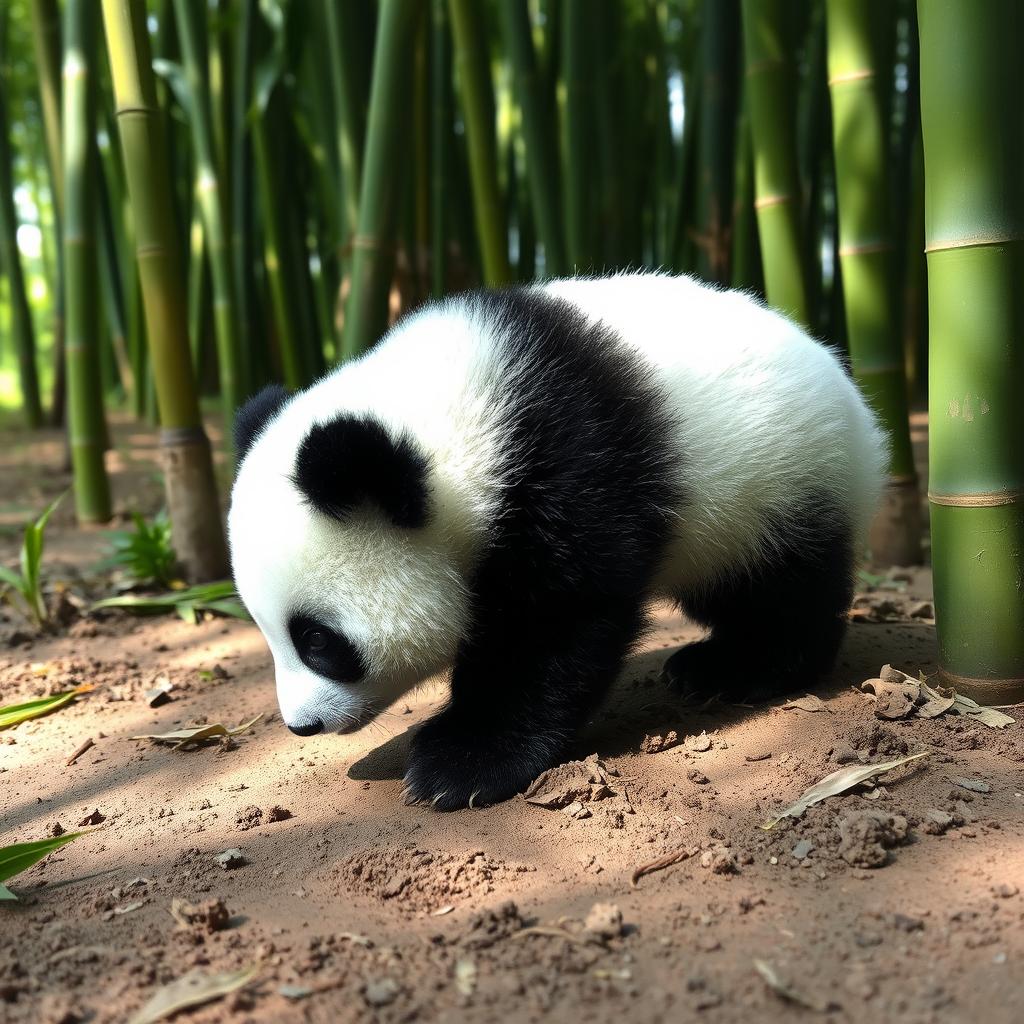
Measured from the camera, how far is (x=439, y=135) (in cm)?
543

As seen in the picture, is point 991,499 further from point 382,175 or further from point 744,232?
point 744,232

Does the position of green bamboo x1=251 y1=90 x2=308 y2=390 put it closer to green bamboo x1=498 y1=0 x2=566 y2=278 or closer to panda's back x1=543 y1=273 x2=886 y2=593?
green bamboo x1=498 y1=0 x2=566 y2=278

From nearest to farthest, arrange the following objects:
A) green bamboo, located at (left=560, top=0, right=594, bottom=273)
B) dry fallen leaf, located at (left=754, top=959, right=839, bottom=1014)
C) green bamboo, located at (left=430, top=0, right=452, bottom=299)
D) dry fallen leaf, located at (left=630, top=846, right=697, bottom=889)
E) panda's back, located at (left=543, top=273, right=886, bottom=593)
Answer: dry fallen leaf, located at (left=754, top=959, right=839, bottom=1014), dry fallen leaf, located at (left=630, top=846, right=697, bottom=889), panda's back, located at (left=543, top=273, right=886, bottom=593), green bamboo, located at (left=560, top=0, right=594, bottom=273), green bamboo, located at (left=430, top=0, right=452, bottom=299)

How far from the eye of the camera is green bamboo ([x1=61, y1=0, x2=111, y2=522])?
12.3ft

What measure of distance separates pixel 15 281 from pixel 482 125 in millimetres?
4426

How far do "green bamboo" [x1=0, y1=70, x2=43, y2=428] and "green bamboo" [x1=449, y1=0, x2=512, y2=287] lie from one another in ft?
13.6

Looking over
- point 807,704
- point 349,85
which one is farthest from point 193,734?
point 349,85

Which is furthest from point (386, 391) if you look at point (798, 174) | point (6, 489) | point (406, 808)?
point (6, 489)

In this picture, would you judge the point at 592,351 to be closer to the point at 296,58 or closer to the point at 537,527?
the point at 537,527

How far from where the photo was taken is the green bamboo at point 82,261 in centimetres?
376

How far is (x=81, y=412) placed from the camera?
4172 millimetres

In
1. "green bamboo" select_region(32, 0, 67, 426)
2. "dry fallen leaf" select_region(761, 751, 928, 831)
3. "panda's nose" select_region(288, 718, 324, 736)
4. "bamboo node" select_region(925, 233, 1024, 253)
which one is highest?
"green bamboo" select_region(32, 0, 67, 426)

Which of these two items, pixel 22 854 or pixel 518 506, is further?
pixel 518 506

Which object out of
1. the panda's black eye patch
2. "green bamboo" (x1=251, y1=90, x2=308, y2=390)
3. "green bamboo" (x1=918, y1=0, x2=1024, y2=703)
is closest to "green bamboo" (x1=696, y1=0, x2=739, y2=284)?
"green bamboo" (x1=251, y1=90, x2=308, y2=390)
